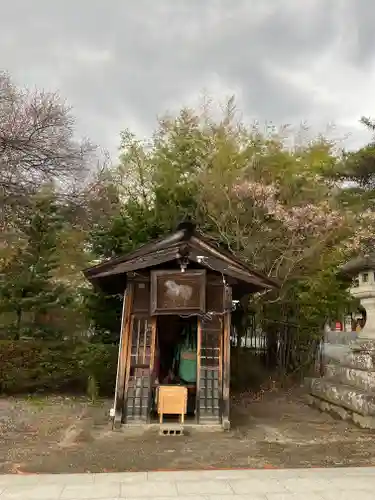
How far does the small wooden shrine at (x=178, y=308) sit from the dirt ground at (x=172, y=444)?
2.14 feet

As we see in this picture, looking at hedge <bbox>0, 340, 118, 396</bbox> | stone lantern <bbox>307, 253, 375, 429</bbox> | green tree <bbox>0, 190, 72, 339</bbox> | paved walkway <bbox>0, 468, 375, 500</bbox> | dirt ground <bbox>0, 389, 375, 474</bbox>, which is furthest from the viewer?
green tree <bbox>0, 190, 72, 339</bbox>

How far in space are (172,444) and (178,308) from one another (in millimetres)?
2532

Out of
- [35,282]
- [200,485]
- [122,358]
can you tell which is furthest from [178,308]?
[35,282]

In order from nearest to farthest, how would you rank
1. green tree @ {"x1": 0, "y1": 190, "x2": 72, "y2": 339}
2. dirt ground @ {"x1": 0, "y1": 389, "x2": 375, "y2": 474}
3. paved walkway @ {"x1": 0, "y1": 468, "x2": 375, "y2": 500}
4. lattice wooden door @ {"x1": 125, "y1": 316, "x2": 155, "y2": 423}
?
1. paved walkway @ {"x1": 0, "y1": 468, "x2": 375, "y2": 500}
2. dirt ground @ {"x1": 0, "y1": 389, "x2": 375, "y2": 474}
3. lattice wooden door @ {"x1": 125, "y1": 316, "x2": 155, "y2": 423}
4. green tree @ {"x1": 0, "y1": 190, "x2": 72, "y2": 339}

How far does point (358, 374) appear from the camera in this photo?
1041 centimetres

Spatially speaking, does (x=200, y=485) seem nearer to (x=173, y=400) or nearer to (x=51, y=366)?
(x=173, y=400)

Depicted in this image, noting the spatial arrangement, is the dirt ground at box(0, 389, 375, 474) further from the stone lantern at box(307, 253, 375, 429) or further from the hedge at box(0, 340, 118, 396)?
the hedge at box(0, 340, 118, 396)

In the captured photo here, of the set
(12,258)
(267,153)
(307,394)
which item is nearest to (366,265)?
(307,394)

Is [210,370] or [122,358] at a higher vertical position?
[122,358]

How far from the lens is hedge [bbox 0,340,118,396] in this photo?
13.3 metres

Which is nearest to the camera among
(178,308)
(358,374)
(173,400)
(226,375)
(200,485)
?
(200,485)

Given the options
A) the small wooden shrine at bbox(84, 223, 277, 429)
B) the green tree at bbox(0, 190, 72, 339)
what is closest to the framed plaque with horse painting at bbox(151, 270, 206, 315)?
the small wooden shrine at bbox(84, 223, 277, 429)

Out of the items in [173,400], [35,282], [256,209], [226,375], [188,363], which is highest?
[256,209]

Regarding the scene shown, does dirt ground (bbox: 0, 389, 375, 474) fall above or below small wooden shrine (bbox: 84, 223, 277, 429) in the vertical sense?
below
